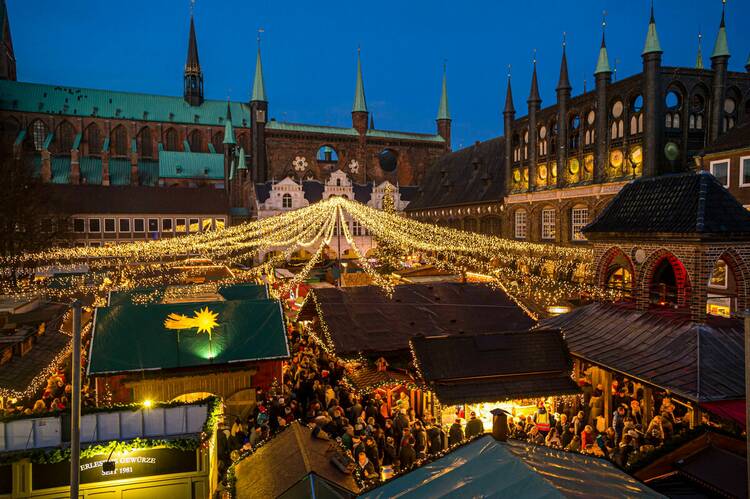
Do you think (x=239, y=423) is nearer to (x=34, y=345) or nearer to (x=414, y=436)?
(x=414, y=436)

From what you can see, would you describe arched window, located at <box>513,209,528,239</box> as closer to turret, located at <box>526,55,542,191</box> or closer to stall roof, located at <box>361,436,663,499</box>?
turret, located at <box>526,55,542,191</box>

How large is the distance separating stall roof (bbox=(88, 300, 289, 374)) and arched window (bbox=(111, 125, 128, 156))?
63.7m

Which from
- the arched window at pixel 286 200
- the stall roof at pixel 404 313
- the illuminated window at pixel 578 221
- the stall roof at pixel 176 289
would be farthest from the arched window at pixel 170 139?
the stall roof at pixel 404 313

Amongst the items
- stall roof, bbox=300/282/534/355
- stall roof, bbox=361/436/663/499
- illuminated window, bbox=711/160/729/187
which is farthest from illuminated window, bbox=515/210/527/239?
stall roof, bbox=361/436/663/499

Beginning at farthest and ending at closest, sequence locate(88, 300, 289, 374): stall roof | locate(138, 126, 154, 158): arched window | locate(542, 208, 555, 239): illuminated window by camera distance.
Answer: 1. locate(138, 126, 154, 158): arched window
2. locate(542, 208, 555, 239): illuminated window
3. locate(88, 300, 289, 374): stall roof

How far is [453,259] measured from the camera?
40.9m

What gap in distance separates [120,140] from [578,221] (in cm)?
6240

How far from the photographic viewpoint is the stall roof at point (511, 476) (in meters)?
4.46

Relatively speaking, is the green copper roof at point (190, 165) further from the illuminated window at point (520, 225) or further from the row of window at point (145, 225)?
the illuminated window at point (520, 225)

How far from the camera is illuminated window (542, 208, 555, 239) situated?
121 ft

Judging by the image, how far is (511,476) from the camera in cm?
461

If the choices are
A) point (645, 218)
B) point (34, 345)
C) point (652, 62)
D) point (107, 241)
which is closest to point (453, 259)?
point (652, 62)

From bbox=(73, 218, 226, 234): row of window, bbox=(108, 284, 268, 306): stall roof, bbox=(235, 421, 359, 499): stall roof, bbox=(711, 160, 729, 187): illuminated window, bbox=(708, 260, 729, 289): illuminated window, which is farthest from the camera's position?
bbox=(73, 218, 226, 234): row of window

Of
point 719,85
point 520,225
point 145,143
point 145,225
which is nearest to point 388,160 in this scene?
point 145,225
